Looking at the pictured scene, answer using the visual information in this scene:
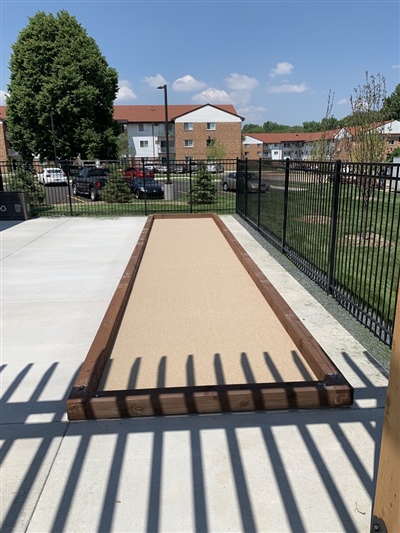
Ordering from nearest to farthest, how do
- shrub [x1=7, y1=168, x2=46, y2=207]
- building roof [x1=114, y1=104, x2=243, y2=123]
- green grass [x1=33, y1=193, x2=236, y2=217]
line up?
green grass [x1=33, y1=193, x2=236, y2=217] < shrub [x1=7, y1=168, x2=46, y2=207] < building roof [x1=114, y1=104, x2=243, y2=123]

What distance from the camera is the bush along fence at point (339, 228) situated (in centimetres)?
430

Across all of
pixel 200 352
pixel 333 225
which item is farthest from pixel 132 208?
pixel 200 352

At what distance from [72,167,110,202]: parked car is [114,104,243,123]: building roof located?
47121mm

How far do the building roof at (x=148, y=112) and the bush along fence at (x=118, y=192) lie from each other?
48.0 meters

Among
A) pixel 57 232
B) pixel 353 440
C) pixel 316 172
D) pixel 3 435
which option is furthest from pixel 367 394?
pixel 57 232

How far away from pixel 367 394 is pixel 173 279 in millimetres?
4041

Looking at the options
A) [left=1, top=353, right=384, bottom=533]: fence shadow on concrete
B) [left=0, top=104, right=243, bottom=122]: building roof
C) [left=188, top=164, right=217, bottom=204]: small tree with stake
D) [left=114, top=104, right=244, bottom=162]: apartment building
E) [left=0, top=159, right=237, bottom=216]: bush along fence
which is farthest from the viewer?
[left=0, top=104, right=243, bottom=122]: building roof

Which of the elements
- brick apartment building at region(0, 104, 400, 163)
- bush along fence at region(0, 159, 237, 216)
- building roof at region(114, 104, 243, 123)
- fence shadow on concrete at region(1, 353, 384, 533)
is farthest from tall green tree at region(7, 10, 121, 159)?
fence shadow on concrete at region(1, 353, 384, 533)

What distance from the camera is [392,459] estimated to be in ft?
5.18

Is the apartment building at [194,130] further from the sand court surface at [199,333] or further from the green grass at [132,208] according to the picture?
the sand court surface at [199,333]

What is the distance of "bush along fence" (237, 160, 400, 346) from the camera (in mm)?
4297

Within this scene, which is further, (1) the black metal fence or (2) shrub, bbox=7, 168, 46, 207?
(2) shrub, bbox=7, 168, 46, 207

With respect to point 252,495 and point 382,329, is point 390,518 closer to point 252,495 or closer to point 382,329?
point 252,495

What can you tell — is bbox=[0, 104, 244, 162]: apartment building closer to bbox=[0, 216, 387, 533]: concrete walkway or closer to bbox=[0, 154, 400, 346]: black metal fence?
bbox=[0, 154, 400, 346]: black metal fence
